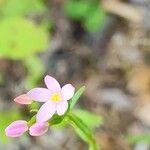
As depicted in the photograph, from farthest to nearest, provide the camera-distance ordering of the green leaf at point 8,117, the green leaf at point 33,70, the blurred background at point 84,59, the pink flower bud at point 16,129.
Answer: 1. the green leaf at point 33,70
2. the blurred background at point 84,59
3. the green leaf at point 8,117
4. the pink flower bud at point 16,129

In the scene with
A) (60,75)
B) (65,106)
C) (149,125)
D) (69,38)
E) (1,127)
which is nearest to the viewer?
(65,106)

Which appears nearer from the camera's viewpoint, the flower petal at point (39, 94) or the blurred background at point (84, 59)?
the flower petal at point (39, 94)

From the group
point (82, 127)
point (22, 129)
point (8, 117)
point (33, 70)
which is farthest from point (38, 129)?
point (33, 70)

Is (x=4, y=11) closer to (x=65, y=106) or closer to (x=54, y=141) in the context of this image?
(x=54, y=141)

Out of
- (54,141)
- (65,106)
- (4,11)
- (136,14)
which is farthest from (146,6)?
(65,106)

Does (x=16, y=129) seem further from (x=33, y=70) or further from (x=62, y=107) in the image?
(x=33, y=70)

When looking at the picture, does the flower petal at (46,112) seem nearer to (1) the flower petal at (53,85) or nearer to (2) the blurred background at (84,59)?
(1) the flower petal at (53,85)

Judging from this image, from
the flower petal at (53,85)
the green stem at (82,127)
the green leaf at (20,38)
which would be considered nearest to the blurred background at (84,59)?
the green leaf at (20,38)

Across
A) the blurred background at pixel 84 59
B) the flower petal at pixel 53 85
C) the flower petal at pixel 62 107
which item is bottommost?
the blurred background at pixel 84 59
